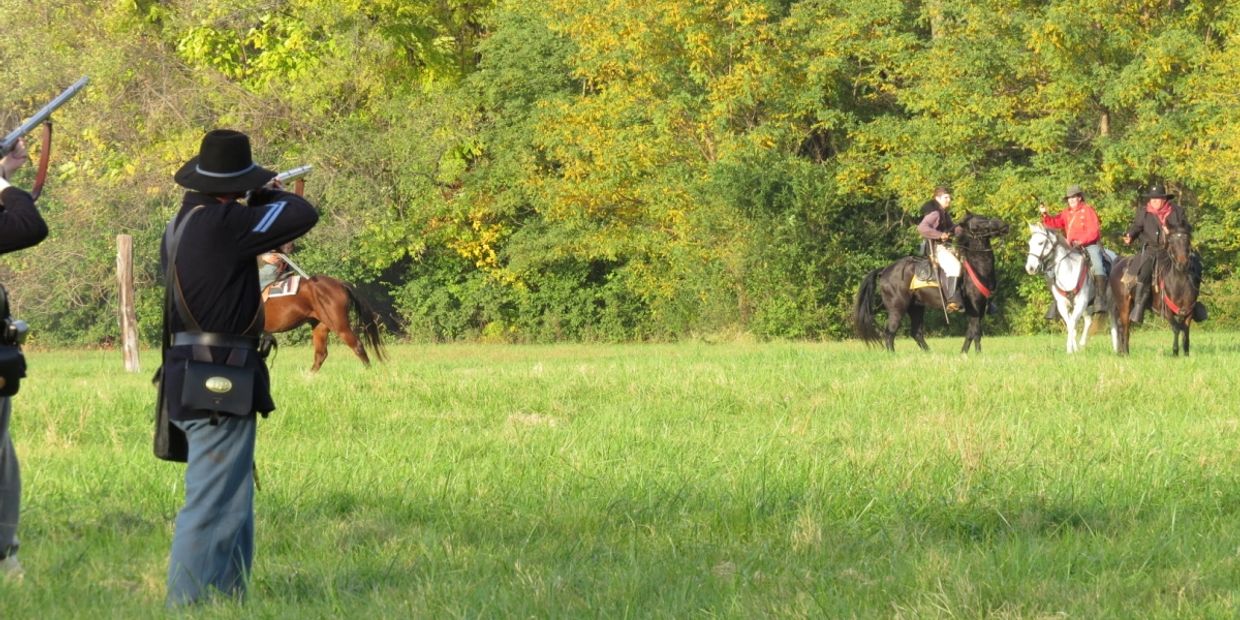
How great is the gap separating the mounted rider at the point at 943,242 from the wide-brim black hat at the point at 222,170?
17.8m

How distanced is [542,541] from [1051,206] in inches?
1179

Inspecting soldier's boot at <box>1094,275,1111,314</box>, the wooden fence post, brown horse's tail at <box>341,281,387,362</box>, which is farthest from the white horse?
the wooden fence post

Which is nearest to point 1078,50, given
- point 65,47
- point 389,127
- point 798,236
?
point 798,236

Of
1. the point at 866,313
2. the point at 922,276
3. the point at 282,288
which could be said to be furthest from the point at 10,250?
the point at 922,276

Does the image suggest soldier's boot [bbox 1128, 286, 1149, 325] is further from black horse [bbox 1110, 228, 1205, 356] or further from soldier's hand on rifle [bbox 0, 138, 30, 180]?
soldier's hand on rifle [bbox 0, 138, 30, 180]

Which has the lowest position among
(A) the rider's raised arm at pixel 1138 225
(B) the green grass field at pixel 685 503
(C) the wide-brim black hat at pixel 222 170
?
(B) the green grass field at pixel 685 503

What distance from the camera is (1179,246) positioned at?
21.5m

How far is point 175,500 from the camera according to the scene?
9.19 metres

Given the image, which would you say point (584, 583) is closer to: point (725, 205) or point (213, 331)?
point (213, 331)

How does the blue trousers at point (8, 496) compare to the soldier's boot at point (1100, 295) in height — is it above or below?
below

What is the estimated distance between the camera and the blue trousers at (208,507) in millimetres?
6461

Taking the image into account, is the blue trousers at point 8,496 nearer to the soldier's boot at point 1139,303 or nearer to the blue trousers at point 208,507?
the blue trousers at point 208,507

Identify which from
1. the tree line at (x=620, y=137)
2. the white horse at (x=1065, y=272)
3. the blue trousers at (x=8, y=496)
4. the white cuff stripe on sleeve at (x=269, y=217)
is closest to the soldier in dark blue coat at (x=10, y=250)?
the blue trousers at (x=8, y=496)

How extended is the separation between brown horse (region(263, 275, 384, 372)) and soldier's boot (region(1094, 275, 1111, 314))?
1048 cm
